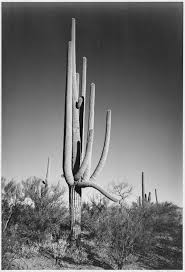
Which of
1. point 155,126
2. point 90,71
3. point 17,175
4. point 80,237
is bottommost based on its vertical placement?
point 80,237

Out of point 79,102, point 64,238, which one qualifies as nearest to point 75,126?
point 79,102

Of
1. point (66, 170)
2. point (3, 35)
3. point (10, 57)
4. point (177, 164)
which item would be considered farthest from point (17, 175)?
point (177, 164)

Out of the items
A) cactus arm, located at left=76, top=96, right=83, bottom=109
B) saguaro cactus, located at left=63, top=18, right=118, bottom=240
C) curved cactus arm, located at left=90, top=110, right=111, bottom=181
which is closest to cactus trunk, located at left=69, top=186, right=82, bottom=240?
saguaro cactus, located at left=63, top=18, right=118, bottom=240

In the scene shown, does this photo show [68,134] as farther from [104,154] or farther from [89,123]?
[89,123]

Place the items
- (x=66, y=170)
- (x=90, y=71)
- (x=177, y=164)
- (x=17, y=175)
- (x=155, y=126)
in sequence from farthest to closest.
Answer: (x=90, y=71) → (x=155, y=126) → (x=17, y=175) → (x=66, y=170) → (x=177, y=164)

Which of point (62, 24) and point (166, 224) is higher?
point (62, 24)

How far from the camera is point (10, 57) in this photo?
22.2 feet

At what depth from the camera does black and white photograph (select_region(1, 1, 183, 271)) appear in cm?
650

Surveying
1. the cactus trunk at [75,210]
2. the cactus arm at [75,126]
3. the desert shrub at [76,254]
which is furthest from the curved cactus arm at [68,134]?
the desert shrub at [76,254]

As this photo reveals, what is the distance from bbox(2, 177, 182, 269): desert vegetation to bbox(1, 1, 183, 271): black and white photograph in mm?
26

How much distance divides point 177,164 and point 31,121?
13.2ft

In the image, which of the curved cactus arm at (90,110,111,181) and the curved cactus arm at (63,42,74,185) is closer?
the curved cactus arm at (63,42,74,185)

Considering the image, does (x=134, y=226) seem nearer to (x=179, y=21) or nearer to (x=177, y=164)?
(x=177, y=164)

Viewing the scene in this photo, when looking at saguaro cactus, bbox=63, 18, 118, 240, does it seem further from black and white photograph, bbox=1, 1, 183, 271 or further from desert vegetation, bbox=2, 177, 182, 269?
desert vegetation, bbox=2, 177, 182, 269
